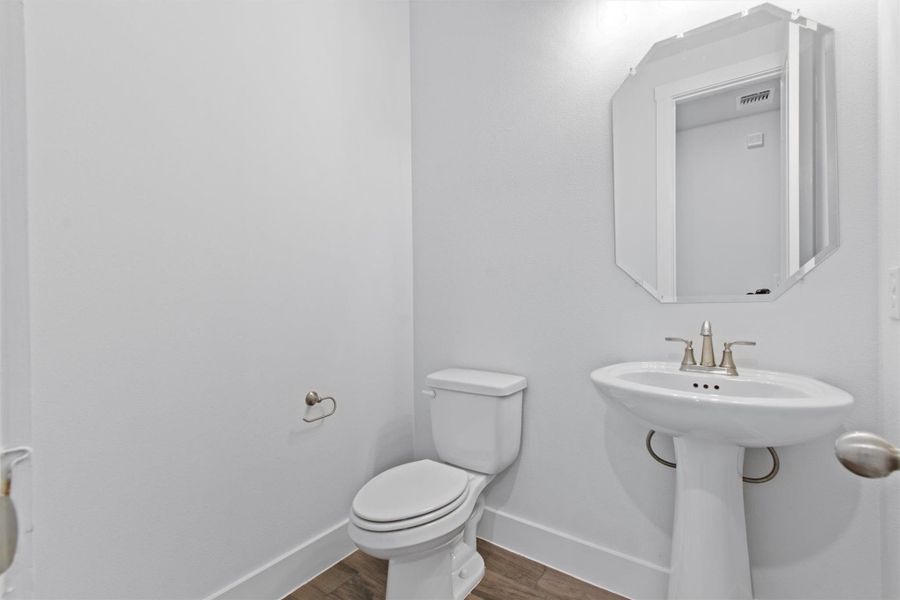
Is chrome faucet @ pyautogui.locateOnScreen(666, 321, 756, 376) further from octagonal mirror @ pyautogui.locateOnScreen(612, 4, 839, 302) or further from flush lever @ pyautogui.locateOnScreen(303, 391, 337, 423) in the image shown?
flush lever @ pyautogui.locateOnScreen(303, 391, 337, 423)

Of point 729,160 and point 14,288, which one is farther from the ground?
point 729,160

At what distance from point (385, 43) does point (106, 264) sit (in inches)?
59.0

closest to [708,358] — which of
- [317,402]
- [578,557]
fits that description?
[578,557]

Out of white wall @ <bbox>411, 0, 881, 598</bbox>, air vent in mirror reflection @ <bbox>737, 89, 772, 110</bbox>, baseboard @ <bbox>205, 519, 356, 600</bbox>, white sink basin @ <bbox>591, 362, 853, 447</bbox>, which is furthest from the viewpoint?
baseboard @ <bbox>205, 519, 356, 600</bbox>

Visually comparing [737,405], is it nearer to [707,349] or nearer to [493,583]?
[707,349]

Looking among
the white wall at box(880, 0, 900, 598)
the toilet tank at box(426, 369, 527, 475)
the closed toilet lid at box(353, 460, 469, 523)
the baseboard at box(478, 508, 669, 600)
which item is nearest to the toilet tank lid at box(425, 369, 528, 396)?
the toilet tank at box(426, 369, 527, 475)

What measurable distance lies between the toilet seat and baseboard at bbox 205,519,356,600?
418 mm

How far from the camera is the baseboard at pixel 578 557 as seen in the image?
141 centimetres

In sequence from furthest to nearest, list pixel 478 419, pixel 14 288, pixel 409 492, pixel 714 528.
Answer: pixel 478 419 → pixel 409 492 → pixel 714 528 → pixel 14 288

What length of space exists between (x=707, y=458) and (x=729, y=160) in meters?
0.90

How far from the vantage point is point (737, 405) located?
95 cm

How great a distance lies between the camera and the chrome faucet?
3.99 ft

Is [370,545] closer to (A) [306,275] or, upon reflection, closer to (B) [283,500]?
(B) [283,500]

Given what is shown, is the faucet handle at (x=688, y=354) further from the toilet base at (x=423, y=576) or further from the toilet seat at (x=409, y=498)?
the toilet base at (x=423, y=576)
